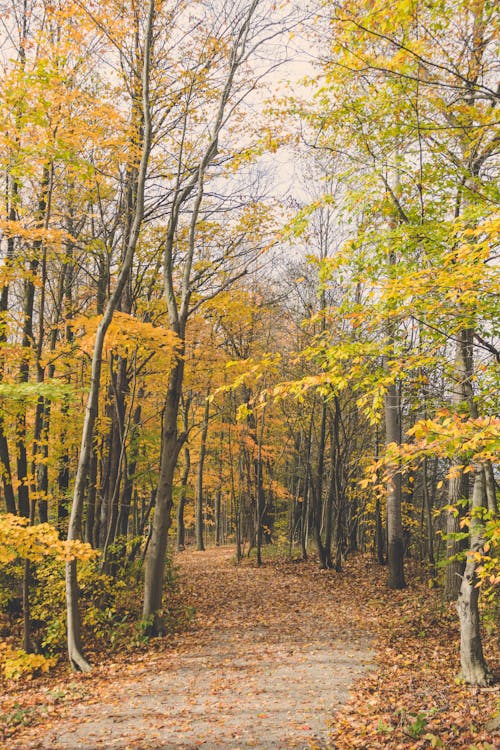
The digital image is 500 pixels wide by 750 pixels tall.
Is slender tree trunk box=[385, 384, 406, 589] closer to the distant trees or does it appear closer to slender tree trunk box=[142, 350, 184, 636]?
the distant trees

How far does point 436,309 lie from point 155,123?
843cm

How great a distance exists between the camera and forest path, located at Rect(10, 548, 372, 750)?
531 centimetres

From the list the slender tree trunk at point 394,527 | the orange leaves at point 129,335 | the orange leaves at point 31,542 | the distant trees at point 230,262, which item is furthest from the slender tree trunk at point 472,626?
the slender tree trunk at point 394,527

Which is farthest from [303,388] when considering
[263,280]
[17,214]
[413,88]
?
[263,280]

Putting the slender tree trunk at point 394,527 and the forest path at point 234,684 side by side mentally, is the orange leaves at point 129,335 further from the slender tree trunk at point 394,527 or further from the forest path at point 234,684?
the slender tree trunk at point 394,527

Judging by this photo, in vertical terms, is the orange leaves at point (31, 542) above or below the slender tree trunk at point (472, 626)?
above

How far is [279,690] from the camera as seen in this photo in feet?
21.3

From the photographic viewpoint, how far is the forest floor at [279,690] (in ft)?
16.7

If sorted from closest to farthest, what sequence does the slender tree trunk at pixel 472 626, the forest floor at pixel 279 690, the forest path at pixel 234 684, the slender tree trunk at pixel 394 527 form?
the forest floor at pixel 279 690
the forest path at pixel 234 684
the slender tree trunk at pixel 472 626
the slender tree trunk at pixel 394 527

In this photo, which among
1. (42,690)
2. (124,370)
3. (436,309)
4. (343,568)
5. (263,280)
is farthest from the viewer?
(263,280)

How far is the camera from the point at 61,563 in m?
9.50

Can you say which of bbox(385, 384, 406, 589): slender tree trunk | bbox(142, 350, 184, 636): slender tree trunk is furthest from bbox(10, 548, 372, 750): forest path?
bbox(385, 384, 406, 589): slender tree trunk

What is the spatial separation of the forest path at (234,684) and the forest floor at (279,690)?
19 mm

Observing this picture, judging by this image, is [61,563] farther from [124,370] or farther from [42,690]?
[124,370]
